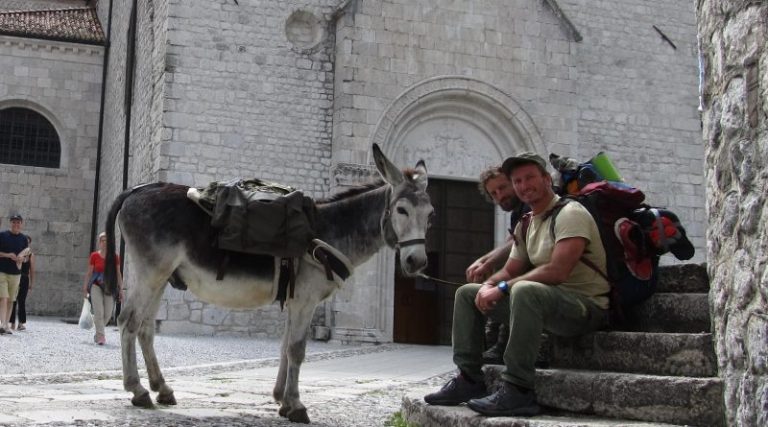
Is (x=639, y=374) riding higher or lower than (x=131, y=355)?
higher

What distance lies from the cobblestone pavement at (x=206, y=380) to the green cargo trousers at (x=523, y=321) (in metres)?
1.26

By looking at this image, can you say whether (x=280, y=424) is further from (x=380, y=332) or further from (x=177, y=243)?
(x=380, y=332)

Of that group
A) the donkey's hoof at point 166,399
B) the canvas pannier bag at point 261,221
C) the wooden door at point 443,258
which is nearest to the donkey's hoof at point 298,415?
the donkey's hoof at point 166,399

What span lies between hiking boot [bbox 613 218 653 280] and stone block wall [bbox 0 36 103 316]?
1708 cm

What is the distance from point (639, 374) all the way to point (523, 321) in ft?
2.16

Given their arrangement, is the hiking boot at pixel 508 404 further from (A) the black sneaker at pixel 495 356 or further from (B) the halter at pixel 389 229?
(B) the halter at pixel 389 229

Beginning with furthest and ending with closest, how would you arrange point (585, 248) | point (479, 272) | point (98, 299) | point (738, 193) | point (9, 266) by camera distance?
point (9, 266) < point (98, 299) < point (479, 272) < point (585, 248) < point (738, 193)

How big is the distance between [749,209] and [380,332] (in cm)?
1124

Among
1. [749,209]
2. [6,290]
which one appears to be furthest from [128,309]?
[6,290]

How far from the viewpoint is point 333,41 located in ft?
50.4

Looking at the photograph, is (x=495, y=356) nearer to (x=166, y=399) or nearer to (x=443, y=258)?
(x=166, y=399)

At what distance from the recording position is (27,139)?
19922mm

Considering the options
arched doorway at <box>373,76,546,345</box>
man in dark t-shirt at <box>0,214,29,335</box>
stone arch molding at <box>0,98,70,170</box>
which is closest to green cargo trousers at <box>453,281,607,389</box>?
man in dark t-shirt at <box>0,214,29,335</box>

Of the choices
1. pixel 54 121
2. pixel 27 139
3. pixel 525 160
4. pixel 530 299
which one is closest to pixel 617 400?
pixel 530 299
